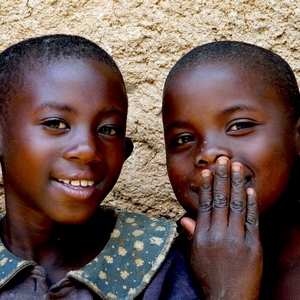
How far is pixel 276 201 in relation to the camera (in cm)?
199

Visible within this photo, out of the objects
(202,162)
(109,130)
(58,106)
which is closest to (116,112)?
(109,130)

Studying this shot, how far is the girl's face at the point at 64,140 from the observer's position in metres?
1.79

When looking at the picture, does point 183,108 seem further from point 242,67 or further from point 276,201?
point 276,201

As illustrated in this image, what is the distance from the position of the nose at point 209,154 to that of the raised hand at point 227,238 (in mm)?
64

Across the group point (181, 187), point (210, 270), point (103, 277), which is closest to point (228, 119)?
point (181, 187)

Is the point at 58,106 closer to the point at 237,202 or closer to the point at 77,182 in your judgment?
the point at 77,182

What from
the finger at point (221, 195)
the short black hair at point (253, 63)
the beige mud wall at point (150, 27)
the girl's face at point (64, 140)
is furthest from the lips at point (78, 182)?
the beige mud wall at point (150, 27)

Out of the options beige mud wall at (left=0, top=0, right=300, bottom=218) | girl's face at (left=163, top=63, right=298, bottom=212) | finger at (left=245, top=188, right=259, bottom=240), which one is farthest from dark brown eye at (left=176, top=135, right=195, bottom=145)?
Result: beige mud wall at (left=0, top=0, right=300, bottom=218)

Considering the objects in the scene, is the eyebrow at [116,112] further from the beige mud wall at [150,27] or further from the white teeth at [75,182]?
the beige mud wall at [150,27]

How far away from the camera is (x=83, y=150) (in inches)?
69.4

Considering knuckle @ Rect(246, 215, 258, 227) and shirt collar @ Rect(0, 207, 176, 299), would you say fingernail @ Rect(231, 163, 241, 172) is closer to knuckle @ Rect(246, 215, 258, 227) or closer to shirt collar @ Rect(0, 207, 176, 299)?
knuckle @ Rect(246, 215, 258, 227)

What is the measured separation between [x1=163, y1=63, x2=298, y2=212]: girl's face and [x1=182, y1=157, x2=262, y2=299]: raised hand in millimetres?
107

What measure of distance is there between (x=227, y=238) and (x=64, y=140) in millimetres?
509

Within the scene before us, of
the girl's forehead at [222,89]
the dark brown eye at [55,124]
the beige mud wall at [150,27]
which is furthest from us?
the beige mud wall at [150,27]
